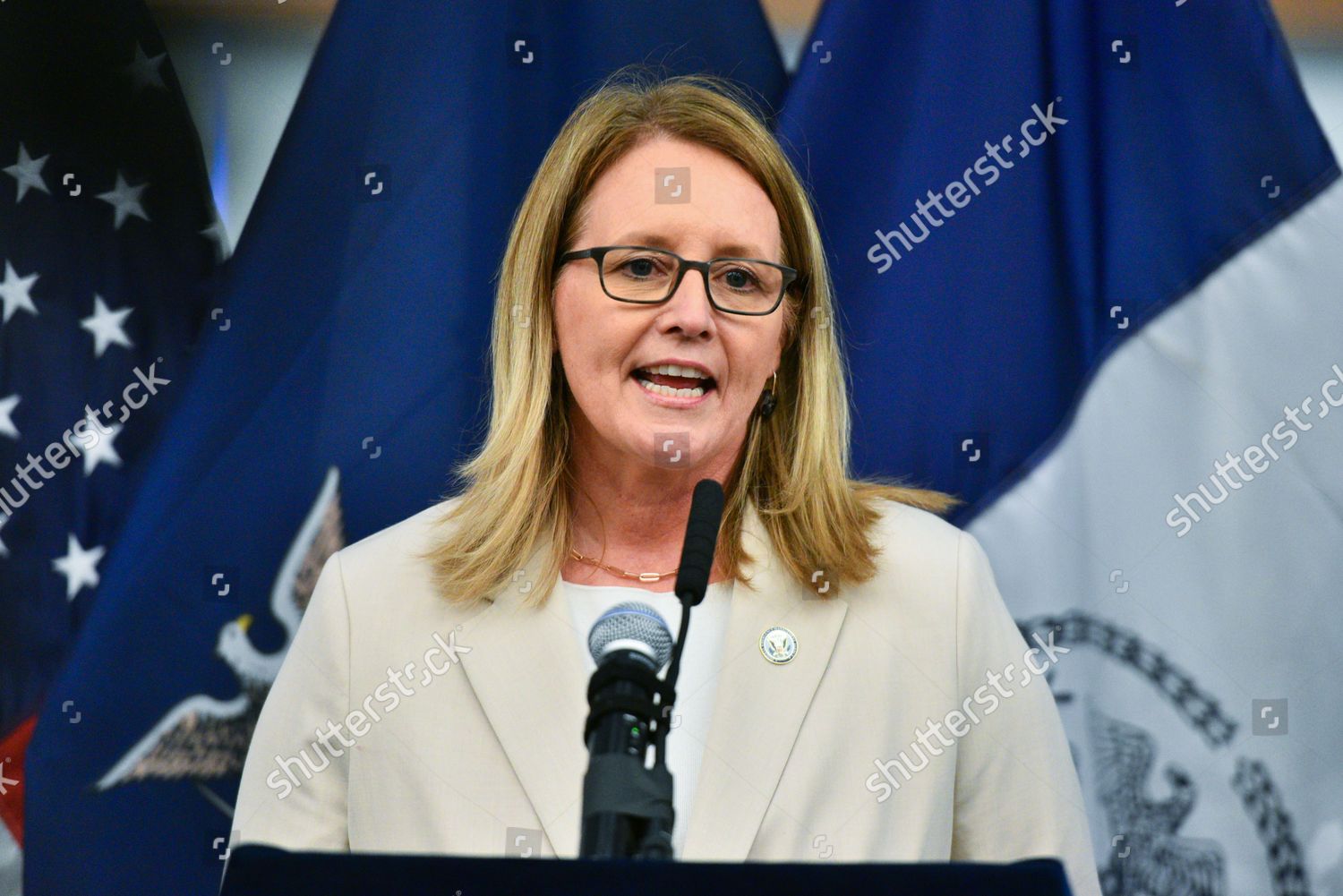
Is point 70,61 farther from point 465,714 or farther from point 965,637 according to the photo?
point 965,637

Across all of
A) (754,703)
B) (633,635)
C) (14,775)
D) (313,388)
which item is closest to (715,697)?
(754,703)

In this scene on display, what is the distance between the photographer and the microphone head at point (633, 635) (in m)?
1.06

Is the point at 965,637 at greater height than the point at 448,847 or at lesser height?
greater

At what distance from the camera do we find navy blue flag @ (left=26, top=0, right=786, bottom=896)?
2.25 metres

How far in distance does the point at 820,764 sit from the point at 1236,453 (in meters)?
0.96

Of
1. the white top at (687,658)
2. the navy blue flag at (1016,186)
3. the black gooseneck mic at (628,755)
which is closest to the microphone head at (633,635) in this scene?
the black gooseneck mic at (628,755)

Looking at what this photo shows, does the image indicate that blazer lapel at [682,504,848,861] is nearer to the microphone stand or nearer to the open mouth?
the open mouth

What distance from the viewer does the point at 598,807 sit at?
976 millimetres

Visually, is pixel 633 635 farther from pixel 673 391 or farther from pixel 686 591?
pixel 673 391

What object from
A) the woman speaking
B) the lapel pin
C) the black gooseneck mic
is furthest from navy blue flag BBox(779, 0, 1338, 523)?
the black gooseneck mic

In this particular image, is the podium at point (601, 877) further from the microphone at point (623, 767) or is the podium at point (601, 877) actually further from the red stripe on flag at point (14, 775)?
the red stripe on flag at point (14, 775)

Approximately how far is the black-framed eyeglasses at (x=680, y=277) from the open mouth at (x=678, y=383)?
88 millimetres

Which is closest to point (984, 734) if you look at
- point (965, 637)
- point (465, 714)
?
point (965, 637)

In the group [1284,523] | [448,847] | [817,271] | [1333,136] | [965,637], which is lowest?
[448,847]
